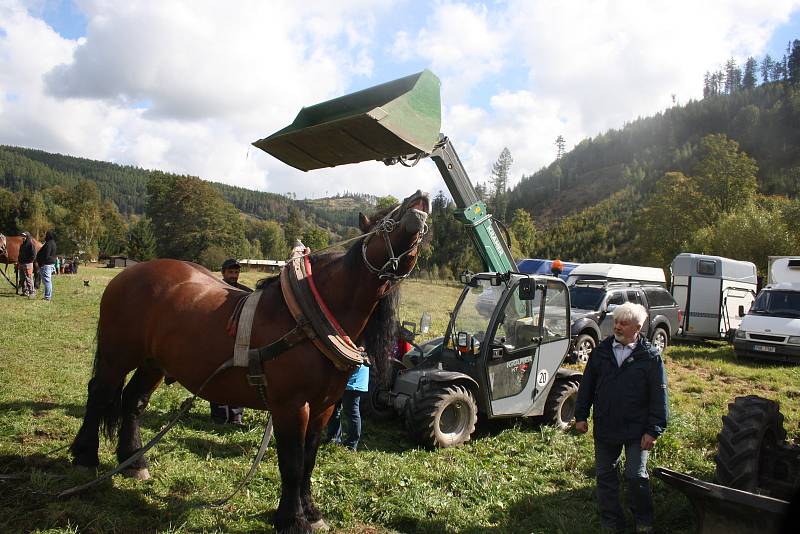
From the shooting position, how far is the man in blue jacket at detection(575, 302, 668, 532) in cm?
365

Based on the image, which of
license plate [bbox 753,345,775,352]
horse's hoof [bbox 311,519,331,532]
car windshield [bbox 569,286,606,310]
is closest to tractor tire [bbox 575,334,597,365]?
car windshield [bbox 569,286,606,310]

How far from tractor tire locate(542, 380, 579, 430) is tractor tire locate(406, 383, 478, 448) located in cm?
119

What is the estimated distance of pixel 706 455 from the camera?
5605 millimetres

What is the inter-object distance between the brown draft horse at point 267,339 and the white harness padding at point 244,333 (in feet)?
0.14

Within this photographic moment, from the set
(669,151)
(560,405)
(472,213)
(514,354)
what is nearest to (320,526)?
(514,354)

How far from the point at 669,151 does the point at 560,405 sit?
13235 cm

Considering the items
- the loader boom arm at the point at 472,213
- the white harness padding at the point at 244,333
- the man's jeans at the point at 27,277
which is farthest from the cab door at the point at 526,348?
the man's jeans at the point at 27,277

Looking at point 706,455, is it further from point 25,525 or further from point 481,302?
point 25,525

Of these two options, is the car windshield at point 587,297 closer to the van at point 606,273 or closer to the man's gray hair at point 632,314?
the van at point 606,273

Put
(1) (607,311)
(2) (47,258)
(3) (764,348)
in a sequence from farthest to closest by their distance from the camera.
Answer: (1) (607,311) → (2) (47,258) → (3) (764,348)

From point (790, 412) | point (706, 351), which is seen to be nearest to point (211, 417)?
point (790, 412)

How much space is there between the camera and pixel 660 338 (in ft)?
47.6

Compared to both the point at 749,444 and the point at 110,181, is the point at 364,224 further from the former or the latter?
the point at 110,181

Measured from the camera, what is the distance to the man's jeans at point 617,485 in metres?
3.71
